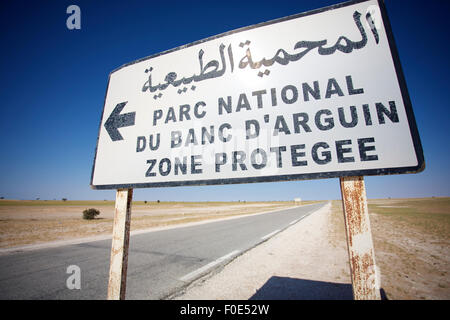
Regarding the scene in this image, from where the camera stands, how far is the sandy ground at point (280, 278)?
3338mm

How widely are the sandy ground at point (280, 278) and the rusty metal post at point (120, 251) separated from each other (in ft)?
7.88

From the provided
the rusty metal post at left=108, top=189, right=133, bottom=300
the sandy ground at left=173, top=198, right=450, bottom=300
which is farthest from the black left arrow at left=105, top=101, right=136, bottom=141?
the sandy ground at left=173, top=198, right=450, bottom=300

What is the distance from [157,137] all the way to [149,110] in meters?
0.27

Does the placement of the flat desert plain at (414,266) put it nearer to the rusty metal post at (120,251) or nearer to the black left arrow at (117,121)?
the rusty metal post at (120,251)

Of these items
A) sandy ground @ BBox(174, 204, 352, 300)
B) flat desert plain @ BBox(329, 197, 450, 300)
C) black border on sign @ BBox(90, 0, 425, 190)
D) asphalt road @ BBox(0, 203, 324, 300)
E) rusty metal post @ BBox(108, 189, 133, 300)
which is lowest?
flat desert plain @ BBox(329, 197, 450, 300)

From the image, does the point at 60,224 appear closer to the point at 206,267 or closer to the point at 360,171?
the point at 206,267

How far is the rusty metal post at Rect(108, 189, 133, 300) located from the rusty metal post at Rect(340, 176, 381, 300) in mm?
1266

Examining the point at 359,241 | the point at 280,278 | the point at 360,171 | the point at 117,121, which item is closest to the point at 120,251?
the point at 117,121

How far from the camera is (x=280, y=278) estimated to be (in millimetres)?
4121

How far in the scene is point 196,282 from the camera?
381 centimetres

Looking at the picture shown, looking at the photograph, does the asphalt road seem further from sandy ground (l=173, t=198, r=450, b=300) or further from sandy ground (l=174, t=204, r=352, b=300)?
sandy ground (l=173, t=198, r=450, b=300)

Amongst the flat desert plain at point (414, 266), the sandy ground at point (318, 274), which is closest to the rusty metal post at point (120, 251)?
the sandy ground at point (318, 274)

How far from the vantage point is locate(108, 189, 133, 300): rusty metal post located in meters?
1.23

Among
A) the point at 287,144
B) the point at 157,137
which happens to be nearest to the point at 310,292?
the point at 287,144
